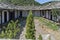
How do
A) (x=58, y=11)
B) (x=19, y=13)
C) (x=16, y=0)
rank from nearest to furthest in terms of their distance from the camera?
(x=58, y=11) < (x=19, y=13) < (x=16, y=0)

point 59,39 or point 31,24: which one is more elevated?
point 31,24

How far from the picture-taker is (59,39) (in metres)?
11.3

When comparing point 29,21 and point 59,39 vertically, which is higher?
point 29,21

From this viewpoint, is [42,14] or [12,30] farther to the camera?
[42,14]

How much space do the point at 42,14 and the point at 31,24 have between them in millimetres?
25165

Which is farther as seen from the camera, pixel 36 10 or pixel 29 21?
pixel 36 10

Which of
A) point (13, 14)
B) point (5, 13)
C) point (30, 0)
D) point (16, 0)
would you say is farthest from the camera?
point (30, 0)

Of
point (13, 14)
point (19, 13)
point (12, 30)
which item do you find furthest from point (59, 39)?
point (19, 13)

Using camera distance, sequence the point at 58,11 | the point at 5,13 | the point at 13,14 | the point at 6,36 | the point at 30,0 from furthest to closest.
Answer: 1. the point at 30,0
2. the point at 13,14
3. the point at 5,13
4. the point at 58,11
5. the point at 6,36

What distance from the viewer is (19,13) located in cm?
3438

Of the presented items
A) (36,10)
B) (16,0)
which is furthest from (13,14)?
(16,0)

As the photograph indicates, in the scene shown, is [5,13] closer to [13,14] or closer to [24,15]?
[13,14]

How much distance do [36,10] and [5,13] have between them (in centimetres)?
1178

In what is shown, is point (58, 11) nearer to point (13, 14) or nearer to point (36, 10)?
point (13, 14)
